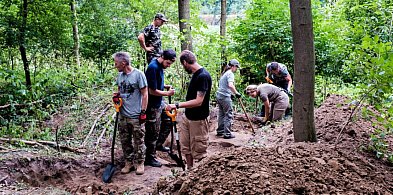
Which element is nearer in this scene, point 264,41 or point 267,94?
point 267,94

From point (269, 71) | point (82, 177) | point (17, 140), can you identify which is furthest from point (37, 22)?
point (269, 71)

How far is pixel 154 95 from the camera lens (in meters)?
5.58

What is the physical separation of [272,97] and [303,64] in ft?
14.8

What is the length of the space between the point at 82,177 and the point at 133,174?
2.56 ft

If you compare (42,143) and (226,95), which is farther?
(226,95)

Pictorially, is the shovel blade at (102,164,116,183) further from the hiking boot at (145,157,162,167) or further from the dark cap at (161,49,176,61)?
the dark cap at (161,49,176,61)

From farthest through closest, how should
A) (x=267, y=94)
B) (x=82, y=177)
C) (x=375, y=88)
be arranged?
(x=267, y=94) < (x=82, y=177) < (x=375, y=88)

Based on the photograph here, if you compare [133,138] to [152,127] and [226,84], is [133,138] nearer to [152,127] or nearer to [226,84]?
[152,127]

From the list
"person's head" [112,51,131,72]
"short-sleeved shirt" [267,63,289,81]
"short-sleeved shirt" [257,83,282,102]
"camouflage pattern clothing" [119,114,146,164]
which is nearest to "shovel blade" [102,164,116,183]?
"camouflage pattern clothing" [119,114,146,164]

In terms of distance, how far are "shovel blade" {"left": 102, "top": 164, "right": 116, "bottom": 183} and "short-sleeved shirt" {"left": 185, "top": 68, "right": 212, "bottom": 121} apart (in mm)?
1638

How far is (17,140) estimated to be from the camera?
19.4 ft

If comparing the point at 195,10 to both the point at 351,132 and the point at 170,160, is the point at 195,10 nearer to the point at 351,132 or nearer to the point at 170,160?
the point at 170,160

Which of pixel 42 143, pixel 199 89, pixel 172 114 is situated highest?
pixel 199 89

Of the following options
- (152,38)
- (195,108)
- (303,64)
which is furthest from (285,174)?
(152,38)
